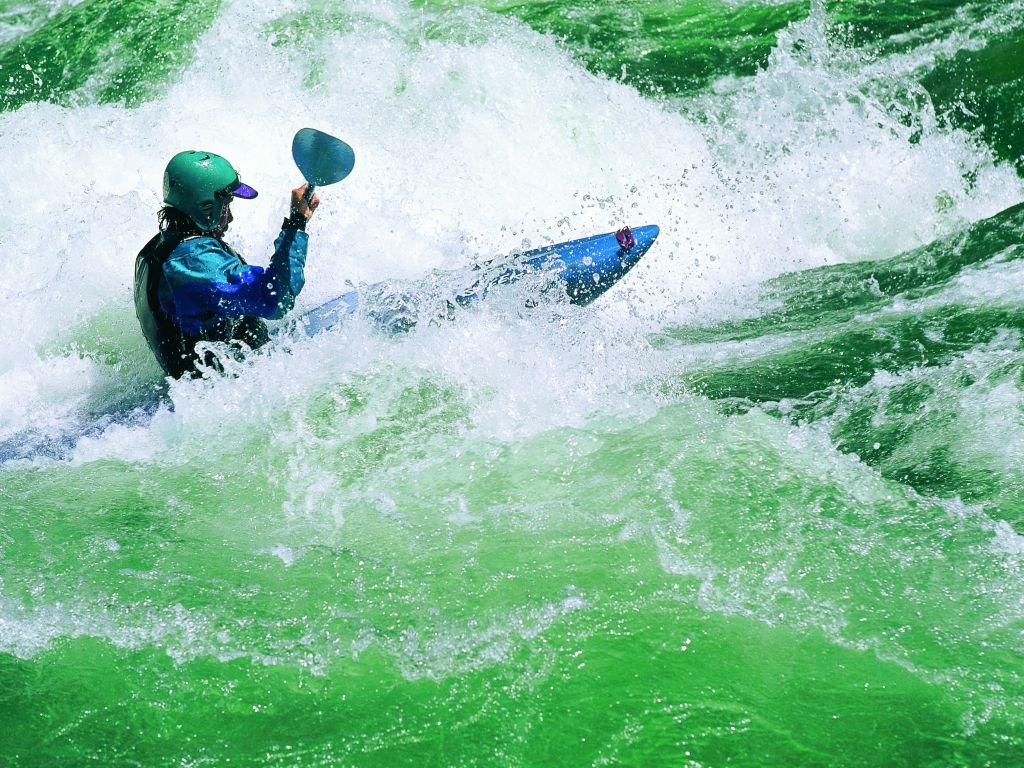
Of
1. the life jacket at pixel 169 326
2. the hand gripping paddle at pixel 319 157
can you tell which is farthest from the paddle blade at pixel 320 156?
the life jacket at pixel 169 326

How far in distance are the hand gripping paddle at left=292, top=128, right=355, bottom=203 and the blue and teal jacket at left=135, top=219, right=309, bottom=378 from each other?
20 cm

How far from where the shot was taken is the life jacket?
13.3ft

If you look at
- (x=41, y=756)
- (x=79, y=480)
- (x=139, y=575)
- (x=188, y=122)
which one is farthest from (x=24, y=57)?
(x=41, y=756)

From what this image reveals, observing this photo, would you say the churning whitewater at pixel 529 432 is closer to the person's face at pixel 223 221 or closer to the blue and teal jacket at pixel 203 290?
the blue and teal jacket at pixel 203 290

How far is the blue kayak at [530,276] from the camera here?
15.2 feet

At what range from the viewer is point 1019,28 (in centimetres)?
762

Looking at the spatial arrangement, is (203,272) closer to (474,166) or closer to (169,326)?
(169,326)

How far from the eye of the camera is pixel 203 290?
3.97 meters

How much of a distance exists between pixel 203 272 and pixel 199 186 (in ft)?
1.10

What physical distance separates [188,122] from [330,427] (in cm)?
364

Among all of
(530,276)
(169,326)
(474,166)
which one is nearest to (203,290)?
(169,326)

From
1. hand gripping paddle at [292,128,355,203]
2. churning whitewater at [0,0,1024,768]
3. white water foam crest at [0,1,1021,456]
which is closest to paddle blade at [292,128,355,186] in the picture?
hand gripping paddle at [292,128,355,203]

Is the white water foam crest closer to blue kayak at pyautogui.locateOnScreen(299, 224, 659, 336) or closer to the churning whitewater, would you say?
the churning whitewater

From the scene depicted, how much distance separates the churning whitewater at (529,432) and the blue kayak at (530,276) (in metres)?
0.08
